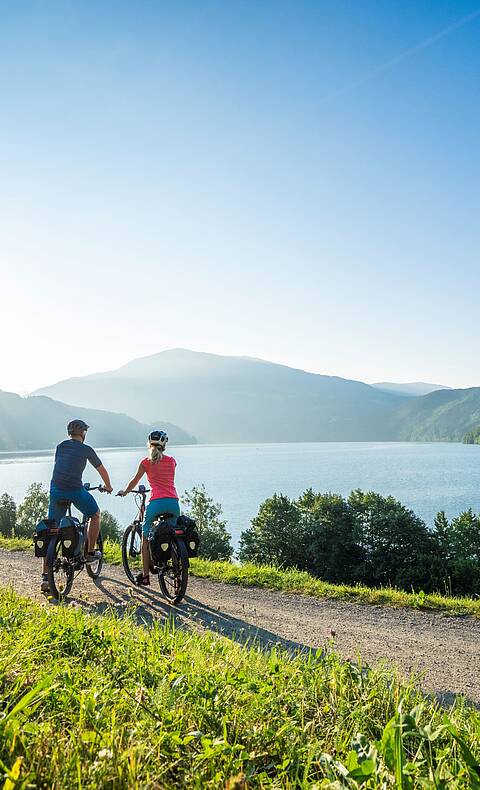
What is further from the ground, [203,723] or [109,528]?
[203,723]

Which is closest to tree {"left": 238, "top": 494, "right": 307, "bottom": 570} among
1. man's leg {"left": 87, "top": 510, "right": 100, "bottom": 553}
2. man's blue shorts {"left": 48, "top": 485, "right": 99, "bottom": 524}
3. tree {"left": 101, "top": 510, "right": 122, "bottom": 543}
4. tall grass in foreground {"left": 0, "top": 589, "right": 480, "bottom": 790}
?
tree {"left": 101, "top": 510, "right": 122, "bottom": 543}

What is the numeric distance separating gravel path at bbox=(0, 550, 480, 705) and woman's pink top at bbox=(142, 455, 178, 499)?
1.45m

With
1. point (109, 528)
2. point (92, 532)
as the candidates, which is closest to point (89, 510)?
point (92, 532)

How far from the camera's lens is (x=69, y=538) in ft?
28.0

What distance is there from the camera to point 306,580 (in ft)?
33.6

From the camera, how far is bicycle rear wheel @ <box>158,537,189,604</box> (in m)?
8.16

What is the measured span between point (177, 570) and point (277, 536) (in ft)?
86.5

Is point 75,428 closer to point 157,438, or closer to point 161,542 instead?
point 157,438

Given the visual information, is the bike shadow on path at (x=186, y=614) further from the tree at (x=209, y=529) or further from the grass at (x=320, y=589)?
the tree at (x=209, y=529)

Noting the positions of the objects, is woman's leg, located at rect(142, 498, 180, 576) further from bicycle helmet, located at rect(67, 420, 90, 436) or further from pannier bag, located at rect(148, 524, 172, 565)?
bicycle helmet, located at rect(67, 420, 90, 436)

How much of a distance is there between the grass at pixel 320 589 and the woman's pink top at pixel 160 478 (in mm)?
2722

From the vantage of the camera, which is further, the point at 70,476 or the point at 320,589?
the point at 320,589

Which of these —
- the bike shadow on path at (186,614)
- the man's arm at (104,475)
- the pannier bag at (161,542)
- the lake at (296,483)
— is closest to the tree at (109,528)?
the lake at (296,483)

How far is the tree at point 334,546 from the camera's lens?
103 ft
